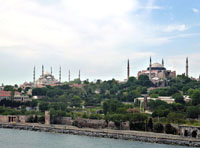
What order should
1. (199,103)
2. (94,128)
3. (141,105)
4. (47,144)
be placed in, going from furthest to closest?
(141,105) < (199,103) < (94,128) < (47,144)

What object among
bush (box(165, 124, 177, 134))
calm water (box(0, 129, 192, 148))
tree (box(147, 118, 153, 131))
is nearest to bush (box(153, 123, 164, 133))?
bush (box(165, 124, 177, 134))

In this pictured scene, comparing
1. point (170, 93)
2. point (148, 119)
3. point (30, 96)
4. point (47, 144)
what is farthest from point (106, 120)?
point (30, 96)

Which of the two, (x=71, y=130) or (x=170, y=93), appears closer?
(x=71, y=130)

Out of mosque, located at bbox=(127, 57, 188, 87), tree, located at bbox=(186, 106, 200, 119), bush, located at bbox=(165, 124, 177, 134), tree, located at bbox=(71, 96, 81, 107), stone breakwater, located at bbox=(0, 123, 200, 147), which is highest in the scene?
mosque, located at bbox=(127, 57, 188, 87)

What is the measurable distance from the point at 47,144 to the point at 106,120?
12735 millimetres

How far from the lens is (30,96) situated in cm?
8850

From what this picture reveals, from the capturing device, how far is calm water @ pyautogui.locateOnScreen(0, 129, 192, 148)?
4028 centimetres

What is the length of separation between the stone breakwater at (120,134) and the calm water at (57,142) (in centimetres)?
127

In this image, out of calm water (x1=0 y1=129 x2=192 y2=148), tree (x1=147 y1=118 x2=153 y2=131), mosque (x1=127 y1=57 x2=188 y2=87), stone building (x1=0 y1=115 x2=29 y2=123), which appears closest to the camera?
calm water (x1=0 y1=129 x2=192 y2=148)

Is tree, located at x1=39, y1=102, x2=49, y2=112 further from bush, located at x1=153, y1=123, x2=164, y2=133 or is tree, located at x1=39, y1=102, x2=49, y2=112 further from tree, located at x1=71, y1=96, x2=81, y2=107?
bush, located at x1=153, y1=123, x2=164, y2=133

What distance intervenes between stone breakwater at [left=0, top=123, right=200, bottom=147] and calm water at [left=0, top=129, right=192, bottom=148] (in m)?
1.27

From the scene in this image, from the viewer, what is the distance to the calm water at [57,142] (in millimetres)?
40281

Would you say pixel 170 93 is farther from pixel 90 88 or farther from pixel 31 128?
pixel 31 128

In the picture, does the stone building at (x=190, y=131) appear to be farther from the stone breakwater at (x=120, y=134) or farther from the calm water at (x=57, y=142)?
the calm water at (x=57, y=142)
